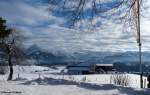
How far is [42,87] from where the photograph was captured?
1902 centimetres

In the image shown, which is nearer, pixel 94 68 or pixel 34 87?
pixel 34 87

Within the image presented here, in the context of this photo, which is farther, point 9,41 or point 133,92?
point 9,41

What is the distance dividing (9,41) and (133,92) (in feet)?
130

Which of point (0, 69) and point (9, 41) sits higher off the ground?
point (9, 41)

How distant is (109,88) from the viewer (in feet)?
60.2

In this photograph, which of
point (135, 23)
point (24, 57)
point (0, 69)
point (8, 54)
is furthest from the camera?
point (0, 69)

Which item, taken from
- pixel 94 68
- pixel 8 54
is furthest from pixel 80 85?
pixel 94 68

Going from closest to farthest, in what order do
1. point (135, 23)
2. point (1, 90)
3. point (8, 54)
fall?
Answer: point (135, 23), point (1, 90), point (8, 54)

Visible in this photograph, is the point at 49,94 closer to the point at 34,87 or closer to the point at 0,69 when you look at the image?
the point at 34,87

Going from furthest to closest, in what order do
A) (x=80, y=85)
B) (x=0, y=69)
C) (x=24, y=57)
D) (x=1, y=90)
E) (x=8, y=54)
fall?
(x=0, y=69) < (x=24, y=57) < (x=8, y=54) < (x=80, y=85) < (x=1, y=90)

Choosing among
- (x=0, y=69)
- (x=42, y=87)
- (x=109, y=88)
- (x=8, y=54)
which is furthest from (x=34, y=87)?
(x=0, y=69)

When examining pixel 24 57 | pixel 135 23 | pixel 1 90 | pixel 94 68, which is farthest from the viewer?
pixel 94 68

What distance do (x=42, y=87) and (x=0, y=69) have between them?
65.8m

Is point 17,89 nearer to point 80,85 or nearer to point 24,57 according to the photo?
point 80,85
